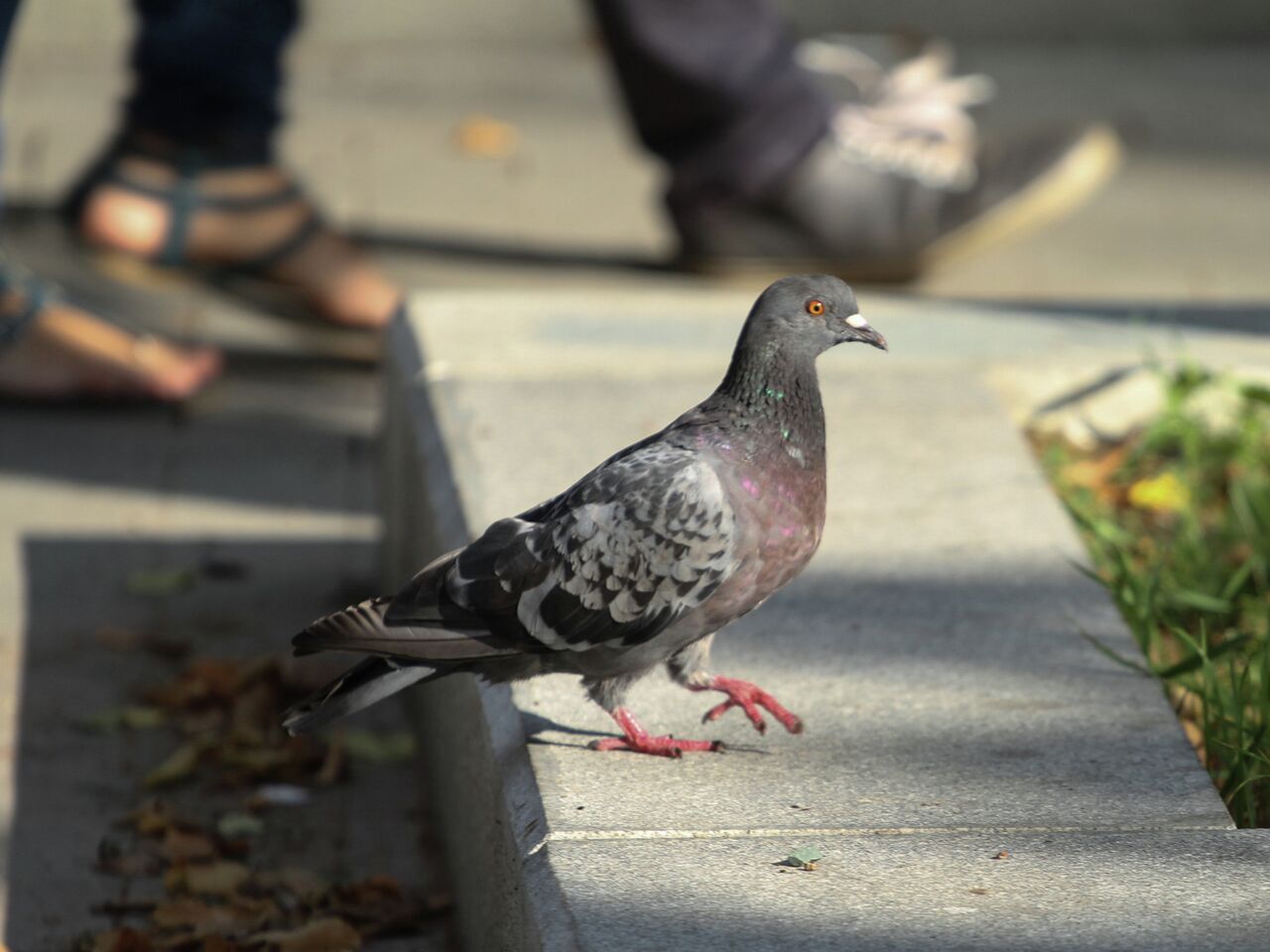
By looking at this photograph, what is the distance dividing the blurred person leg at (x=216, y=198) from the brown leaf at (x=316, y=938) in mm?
2467

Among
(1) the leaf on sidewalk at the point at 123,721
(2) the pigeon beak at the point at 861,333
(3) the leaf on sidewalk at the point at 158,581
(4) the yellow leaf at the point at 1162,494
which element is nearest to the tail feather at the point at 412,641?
(2) the pigeon beak at the point at 861,333

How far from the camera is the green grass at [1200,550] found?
2.66 meters

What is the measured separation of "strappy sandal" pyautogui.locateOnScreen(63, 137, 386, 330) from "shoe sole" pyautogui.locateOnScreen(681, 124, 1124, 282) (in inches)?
45.6

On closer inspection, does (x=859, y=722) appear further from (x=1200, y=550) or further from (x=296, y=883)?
(x=1200, y=550)

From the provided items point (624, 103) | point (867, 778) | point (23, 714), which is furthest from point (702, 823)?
point (624, 103)

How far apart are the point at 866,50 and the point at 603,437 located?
4175 millimetres

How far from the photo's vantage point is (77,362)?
14.8 feet

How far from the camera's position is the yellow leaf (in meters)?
3.61

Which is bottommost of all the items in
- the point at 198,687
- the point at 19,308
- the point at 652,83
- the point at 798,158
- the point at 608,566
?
the point at 19,308

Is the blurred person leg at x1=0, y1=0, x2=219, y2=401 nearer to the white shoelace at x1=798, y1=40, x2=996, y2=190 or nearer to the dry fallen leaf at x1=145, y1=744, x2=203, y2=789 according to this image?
the dry fallen leaf at x1=145, y1=744, x2=203, y2=789

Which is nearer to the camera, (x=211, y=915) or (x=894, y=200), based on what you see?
(x=211, y=915)

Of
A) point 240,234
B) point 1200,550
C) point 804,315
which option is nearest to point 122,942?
point 804,315

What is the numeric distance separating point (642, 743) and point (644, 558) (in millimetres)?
280

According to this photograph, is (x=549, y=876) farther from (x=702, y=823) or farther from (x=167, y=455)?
(x=167, y=455)
